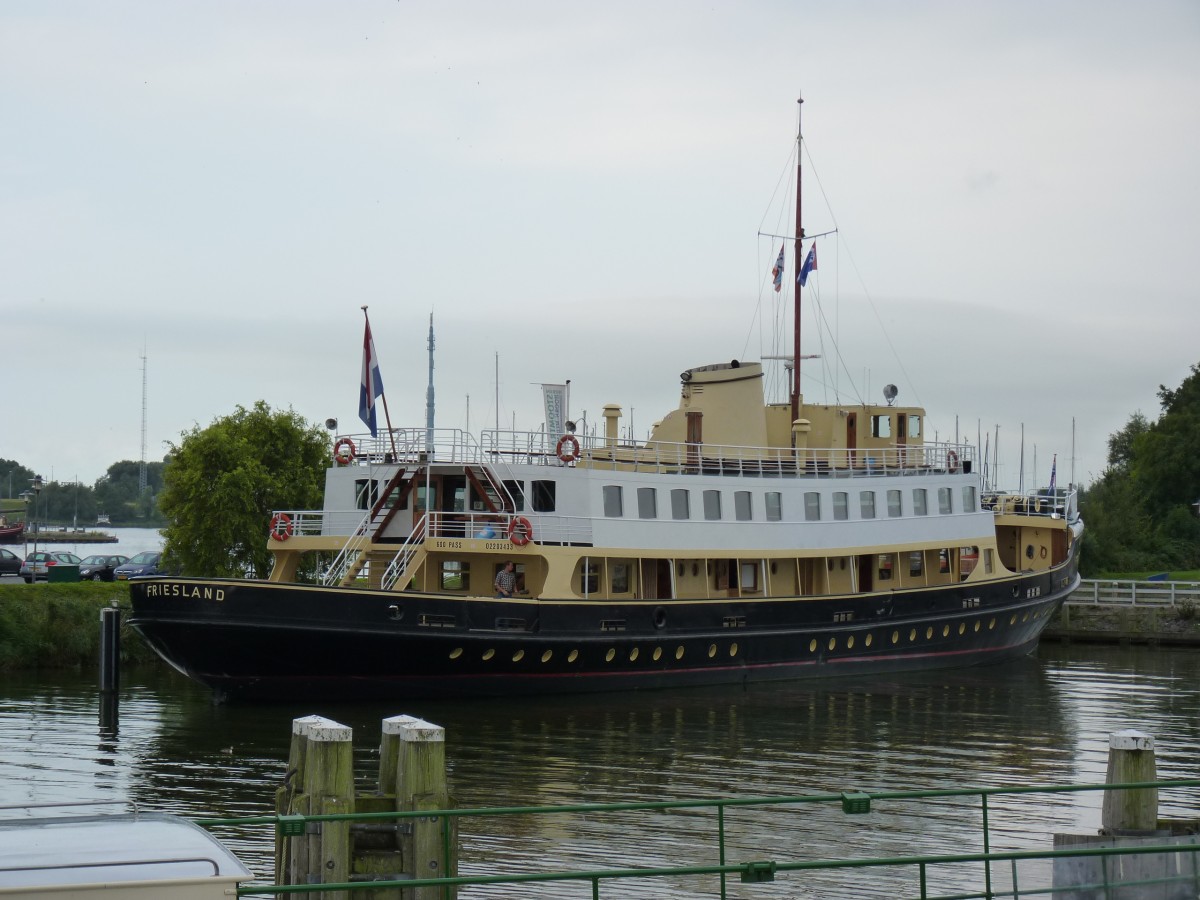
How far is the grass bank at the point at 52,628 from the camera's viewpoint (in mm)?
32875

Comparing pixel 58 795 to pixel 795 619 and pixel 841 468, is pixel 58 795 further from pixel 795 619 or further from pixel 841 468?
pixel 841 468

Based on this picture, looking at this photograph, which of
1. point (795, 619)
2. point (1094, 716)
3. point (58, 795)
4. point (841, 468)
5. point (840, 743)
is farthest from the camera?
point (841, 468)

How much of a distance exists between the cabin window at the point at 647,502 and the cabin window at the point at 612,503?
476 mm

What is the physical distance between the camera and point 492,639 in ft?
90.5

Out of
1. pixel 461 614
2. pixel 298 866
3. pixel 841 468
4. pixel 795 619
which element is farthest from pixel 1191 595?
pixel 298 866

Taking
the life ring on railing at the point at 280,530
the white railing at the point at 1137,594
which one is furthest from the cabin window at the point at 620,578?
the white railing at the point at 1137,594

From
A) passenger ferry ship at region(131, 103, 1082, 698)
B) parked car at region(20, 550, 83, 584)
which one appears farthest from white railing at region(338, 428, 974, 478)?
parked car at region(20, 550, 83, 584)

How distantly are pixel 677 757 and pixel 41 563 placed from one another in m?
34.1

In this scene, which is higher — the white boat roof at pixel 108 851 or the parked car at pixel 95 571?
the parked car at pixel 95 571

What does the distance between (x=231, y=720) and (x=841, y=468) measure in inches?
642

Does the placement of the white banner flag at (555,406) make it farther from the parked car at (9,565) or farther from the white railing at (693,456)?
the parked car at (9,565)

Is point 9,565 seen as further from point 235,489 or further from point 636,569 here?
point 636,569

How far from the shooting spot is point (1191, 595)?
44.2m

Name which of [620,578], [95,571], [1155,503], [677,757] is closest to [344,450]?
[620,578]
